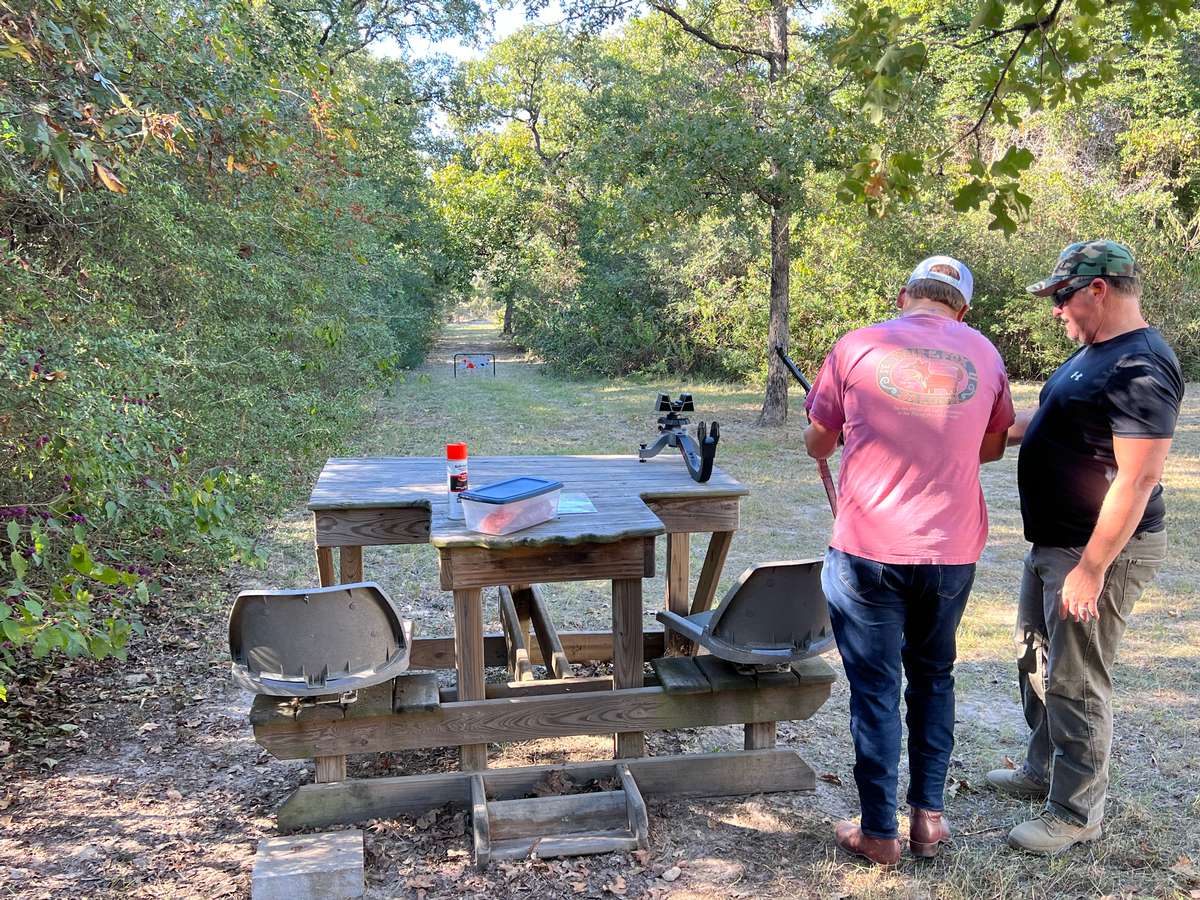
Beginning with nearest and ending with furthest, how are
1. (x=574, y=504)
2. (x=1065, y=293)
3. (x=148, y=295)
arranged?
1. (x=1065, y=293)
2. (x=574, y=504)
3. (x=148, y=295)

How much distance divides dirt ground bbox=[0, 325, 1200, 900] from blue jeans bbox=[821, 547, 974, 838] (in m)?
0.30

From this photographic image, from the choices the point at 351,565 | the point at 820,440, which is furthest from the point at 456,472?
the point at 820,440

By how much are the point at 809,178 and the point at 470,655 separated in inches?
386

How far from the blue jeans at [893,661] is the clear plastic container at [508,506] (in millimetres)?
949

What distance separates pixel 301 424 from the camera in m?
7.77

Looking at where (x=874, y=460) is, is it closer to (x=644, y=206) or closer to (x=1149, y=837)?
(x=1149, y=837)

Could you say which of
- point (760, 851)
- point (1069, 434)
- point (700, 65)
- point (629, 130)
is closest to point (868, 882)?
point (760, 851)

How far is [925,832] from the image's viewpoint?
9.64ft

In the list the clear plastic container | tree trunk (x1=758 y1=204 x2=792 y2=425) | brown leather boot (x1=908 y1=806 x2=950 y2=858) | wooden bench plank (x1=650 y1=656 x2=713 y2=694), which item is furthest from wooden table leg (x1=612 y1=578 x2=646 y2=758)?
tree trunk (x1=758 y1=204 x2=792 y2=425)

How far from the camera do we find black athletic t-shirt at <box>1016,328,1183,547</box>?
8.79 ft

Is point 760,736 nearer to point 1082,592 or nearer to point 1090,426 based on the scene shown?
point 1082,592

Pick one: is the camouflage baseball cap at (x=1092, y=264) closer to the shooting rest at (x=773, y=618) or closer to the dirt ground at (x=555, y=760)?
the shooting rest at (x=773, y=618)

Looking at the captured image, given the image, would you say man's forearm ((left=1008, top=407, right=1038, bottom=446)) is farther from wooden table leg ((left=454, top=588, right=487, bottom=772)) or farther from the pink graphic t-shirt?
wooden table leg ((left=454, top=588, right=487, bottom=772))

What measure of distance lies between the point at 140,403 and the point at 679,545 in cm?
239
